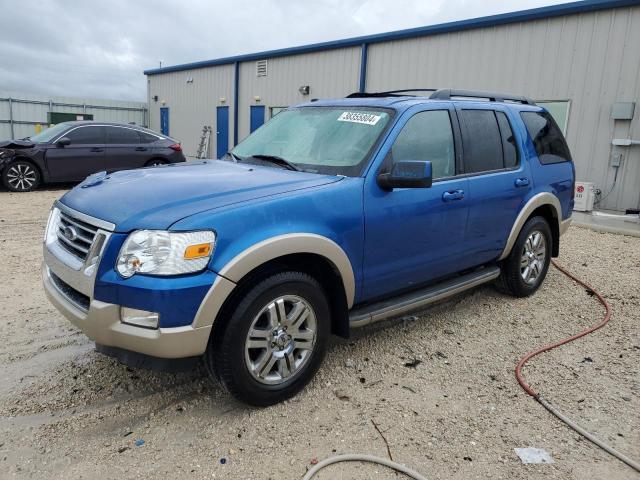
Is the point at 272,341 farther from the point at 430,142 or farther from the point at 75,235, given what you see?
the point at 430,142

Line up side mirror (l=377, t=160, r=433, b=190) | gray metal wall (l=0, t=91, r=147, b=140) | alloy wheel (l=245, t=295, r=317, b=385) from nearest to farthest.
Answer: alloy wheel (l=245, t=295, r=317, b=385), side mirror (l=377, t=160, r=433, b=190), gray metal wall (l=0, t=91, r=147, b=140)

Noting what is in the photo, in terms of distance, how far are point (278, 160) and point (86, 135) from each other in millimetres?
9130

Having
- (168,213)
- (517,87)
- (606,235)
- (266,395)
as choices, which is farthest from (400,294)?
(517,87)

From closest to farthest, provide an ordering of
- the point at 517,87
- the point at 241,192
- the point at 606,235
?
the point at 241,192 → the point at 606,235 → the point at 517,87

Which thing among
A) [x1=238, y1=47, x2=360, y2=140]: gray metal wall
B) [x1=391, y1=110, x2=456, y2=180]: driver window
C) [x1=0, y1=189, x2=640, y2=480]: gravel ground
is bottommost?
[x1=0, y1=189, x2=640, y2=480]: gravel ground

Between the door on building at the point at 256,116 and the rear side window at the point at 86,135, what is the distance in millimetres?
7100

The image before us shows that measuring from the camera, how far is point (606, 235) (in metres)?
8.43

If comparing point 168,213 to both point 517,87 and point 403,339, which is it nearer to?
point 403,339

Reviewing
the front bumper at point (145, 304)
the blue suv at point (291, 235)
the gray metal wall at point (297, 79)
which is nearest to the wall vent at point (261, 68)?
the gray metal wall at point (297, 79)

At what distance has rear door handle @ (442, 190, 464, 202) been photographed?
12.3 feet

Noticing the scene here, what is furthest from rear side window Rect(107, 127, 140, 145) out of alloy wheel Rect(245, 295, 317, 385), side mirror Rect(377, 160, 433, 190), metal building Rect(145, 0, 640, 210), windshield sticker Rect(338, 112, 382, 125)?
alloy wheel Rect(245, 295, 317, 385)

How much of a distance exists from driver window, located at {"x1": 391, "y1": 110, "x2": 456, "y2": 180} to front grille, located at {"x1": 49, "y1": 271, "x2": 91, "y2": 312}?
2.12 m

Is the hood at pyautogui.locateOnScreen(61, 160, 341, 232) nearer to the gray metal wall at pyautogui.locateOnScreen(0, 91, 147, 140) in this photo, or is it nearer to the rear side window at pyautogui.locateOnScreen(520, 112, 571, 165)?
the rear side window at pyautogui.locateOnScreen(520, 112, 571, 165)

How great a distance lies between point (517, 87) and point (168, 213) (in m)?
10.4
